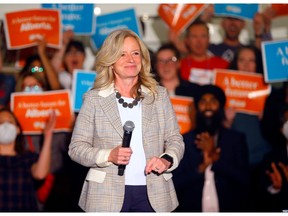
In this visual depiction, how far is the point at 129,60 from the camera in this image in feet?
10.1

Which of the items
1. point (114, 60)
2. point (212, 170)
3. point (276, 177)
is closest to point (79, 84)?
point (212, 170)

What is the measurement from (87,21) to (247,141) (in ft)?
6.63

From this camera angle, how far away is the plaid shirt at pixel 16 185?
17.1ft

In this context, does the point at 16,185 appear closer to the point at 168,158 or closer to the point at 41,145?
the point at 41,145

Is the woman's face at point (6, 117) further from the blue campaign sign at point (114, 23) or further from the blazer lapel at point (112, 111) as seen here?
the blazer lapel at point (112, 111)

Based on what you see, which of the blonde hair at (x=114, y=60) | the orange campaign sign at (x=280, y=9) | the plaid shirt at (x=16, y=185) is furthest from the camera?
the orange campaign sign at (x=280, y=9)

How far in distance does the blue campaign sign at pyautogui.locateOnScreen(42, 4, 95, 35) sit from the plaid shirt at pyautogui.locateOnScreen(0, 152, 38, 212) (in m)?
1.60

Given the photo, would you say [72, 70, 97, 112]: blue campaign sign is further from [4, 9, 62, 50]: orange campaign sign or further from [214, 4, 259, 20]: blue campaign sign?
[214, 4, 259, 20]: blue campaign sign

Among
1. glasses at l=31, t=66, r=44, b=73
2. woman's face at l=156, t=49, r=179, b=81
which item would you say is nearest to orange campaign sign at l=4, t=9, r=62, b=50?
glasses at l=31, t=66, r=44, b=73

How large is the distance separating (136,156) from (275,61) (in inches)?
133

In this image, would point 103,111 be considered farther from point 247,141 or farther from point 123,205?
point 247,141

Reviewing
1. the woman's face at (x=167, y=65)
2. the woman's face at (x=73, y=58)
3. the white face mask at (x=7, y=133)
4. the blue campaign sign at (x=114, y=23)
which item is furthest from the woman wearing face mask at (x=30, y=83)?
the woman's face at (x=167, y=65)

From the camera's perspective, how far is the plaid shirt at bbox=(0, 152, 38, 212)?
5.22 meters

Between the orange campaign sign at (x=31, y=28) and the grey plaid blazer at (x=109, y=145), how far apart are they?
3206mm
